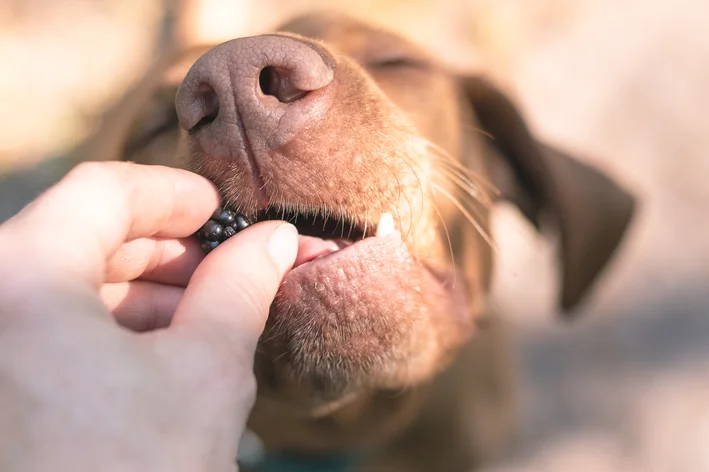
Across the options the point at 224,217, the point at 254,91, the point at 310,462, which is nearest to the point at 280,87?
the point at 254,91

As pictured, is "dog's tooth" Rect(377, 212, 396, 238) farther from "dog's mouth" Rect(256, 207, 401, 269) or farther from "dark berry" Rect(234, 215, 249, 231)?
"dark berry" Rect(234, 215, 249, 231)

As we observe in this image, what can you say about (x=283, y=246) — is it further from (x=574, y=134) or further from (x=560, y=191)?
(x=574, y=134)

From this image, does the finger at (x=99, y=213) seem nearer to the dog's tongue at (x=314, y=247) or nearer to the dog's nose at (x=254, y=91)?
the dog's nose at (x=254, y=91)

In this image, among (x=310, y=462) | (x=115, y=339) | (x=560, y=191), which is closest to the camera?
(x=115, y=339)

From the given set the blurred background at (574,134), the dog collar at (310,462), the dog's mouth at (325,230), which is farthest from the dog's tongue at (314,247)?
the blurred background at (574,134)

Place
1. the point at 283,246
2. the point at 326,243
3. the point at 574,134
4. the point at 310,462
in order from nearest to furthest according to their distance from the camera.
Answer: the point at 283,246 → the point at 326,243 → the point at 310,462 → the point at 574,134

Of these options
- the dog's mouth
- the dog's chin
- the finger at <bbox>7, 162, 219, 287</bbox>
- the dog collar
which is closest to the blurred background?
the dog collar

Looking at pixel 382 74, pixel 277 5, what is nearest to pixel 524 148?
pixel 382 74
